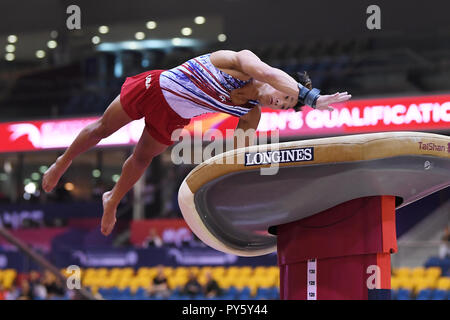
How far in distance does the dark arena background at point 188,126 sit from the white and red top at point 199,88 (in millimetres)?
5039

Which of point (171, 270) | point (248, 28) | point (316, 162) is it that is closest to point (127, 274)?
point (171, 270)

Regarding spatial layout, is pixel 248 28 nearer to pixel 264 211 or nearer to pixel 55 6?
pixel 55 6

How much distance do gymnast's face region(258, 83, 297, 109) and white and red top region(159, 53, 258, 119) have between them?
0.31 ft

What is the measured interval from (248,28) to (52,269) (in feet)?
41.9

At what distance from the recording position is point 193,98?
2.97m

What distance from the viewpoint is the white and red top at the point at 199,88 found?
9.50 ft

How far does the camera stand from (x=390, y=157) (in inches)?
92.1

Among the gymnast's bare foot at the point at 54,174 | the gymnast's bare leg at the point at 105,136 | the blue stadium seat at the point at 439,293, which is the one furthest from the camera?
the blue stadium seat at the point at 439,293

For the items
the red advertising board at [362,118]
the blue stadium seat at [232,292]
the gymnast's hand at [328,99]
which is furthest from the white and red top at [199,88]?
the blue stadium seat at [232,292]

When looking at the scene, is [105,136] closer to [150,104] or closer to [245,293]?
[150,104]

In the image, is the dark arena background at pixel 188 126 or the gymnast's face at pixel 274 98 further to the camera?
the dark arena background at pixel 188 126

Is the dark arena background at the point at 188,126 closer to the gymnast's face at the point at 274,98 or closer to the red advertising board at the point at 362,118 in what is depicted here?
the red advertising board at the point at 362,118

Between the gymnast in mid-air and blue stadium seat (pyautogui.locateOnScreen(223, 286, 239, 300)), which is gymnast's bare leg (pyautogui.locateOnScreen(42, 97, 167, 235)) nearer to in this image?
the gymnast in mid-air

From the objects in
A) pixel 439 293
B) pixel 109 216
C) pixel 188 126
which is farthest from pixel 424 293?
pixel 109 216
